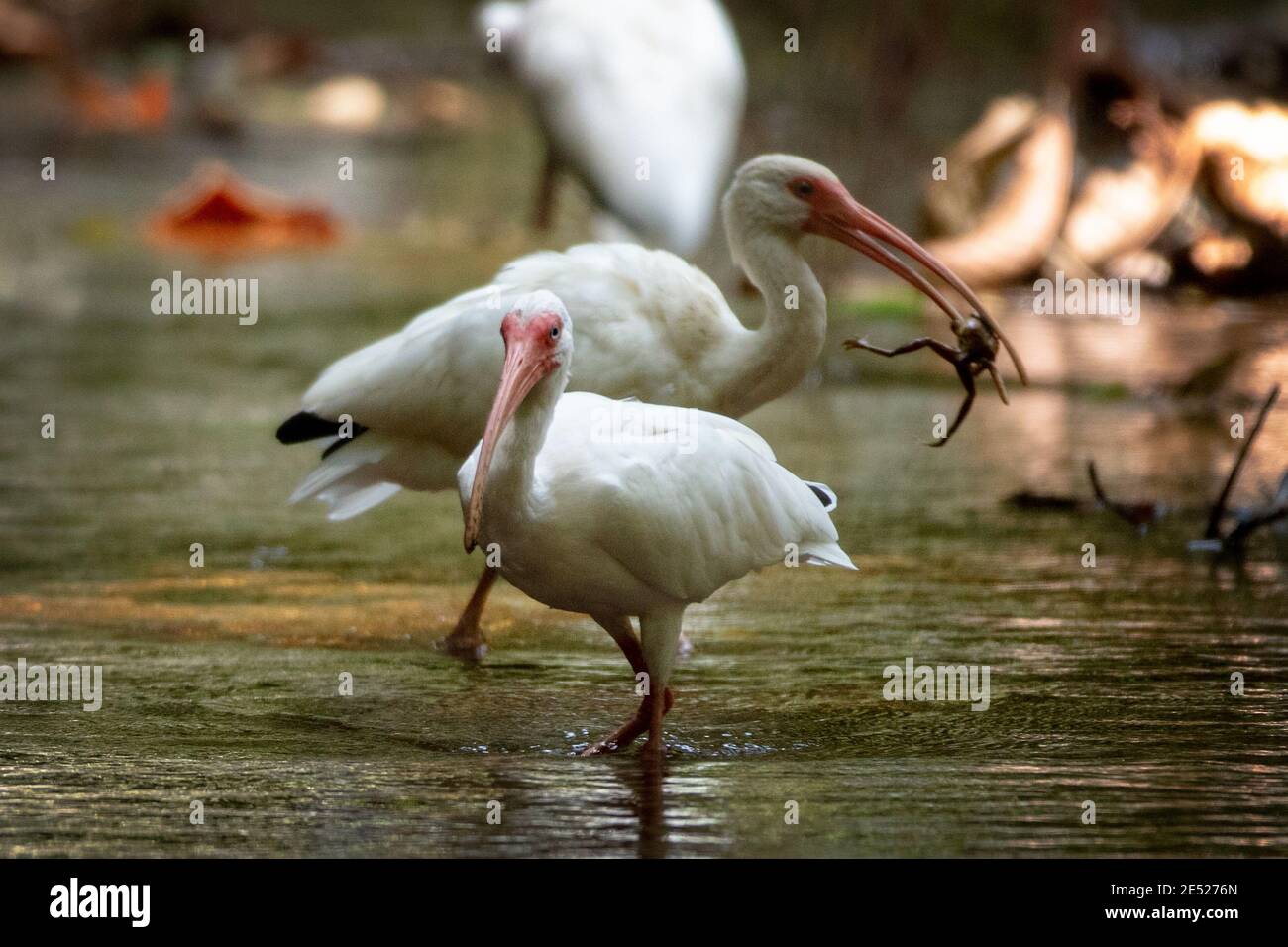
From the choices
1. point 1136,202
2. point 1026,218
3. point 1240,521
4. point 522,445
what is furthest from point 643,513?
point 1136,202

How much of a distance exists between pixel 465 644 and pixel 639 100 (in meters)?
3.04

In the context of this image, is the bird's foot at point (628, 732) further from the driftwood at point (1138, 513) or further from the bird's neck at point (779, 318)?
the driftwood at point (1138, 513)

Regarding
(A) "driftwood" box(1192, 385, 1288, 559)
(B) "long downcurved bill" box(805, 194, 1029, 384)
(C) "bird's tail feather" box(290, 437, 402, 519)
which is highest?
(B) "long downcurved bill" box(805, 194, 1029, 384)

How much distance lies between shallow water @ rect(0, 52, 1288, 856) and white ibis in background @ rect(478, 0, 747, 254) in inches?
43.1

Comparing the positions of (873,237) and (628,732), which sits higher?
(873,237)

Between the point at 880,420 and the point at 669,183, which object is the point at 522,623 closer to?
the point at 669,183

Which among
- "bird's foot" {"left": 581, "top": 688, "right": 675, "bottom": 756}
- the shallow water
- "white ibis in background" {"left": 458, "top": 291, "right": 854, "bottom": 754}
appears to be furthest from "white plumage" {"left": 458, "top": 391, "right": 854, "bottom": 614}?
the shallow water

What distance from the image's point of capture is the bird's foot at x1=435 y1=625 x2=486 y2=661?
5.78 meters

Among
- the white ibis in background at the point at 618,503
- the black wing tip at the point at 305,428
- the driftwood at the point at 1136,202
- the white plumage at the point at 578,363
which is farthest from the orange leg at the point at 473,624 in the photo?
the driftwood at the point at 1136,202

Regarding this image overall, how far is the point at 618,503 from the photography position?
4.74 m

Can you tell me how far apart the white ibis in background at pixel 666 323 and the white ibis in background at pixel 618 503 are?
0.71 m

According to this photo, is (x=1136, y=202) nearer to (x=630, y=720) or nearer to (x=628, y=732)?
(x=630, y=720)

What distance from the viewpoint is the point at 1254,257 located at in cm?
1204

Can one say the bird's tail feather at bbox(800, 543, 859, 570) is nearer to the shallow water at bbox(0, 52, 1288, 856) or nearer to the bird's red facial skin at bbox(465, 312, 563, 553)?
the shallow water at bbox(0, 52, 1288, 856)
